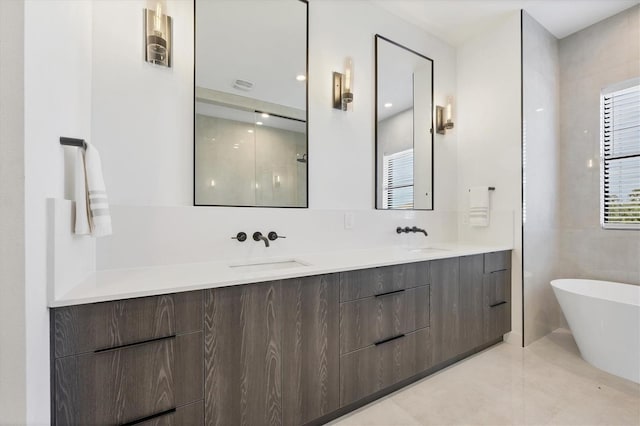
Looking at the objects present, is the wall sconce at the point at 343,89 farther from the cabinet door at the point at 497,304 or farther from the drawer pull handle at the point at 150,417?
the drawer pull handle at the point at 150,417

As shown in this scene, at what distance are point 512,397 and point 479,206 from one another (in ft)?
5.24

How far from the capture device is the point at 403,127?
2693 millimetres

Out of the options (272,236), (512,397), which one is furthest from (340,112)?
(512,397)

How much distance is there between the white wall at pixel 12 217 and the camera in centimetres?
82

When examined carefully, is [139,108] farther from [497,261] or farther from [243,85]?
[497,261]

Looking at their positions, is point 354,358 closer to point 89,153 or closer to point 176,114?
point 89,153

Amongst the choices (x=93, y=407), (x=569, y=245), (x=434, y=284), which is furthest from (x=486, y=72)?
(x=93, y=407)

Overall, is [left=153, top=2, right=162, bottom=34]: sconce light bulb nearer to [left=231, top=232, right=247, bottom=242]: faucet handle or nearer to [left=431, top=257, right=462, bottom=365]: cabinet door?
[left=231, top=232, right=247, bottom=242]: faucet handle

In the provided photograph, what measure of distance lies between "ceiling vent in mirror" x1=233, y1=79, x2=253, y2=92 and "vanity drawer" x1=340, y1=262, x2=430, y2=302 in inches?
52.3

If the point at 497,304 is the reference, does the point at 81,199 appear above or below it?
above

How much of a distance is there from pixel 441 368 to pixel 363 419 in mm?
855

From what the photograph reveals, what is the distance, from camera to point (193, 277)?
133 cm

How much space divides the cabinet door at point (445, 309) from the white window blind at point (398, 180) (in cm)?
69

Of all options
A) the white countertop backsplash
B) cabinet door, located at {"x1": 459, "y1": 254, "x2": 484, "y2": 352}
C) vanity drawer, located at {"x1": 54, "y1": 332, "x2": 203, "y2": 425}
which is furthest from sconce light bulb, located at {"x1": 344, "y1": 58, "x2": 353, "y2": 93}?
vanity drawer, located at {"x1": 54, "y1": 332, "x2": 203, "y2": 425}
